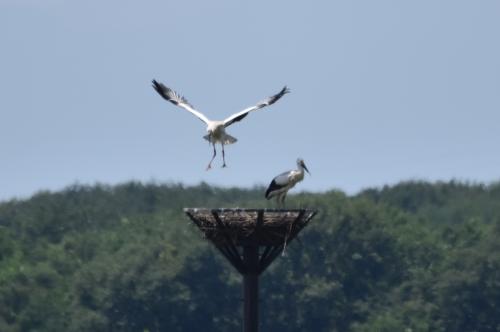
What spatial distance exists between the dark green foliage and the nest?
66.2m

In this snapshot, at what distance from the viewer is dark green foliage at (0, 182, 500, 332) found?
113m

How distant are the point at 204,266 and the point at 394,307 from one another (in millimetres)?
9545

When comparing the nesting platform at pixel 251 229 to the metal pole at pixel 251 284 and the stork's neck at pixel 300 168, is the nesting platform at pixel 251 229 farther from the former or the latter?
the stork's neck at pixel 300 168

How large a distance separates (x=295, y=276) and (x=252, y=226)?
2827 inches

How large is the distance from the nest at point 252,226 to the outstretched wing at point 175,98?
760 cm

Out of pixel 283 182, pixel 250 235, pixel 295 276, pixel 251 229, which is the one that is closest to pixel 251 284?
pixel 250 235

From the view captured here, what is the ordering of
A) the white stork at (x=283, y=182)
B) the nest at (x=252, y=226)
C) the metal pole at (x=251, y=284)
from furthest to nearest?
the white stork at (x=283, y=182)
the metal pole at (x=251, y=284)
the nest at (x=252, y=226)

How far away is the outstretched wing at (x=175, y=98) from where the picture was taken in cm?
5225

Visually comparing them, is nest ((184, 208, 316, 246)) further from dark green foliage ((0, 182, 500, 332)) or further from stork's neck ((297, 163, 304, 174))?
dark green foliage ((0, 182, 500, 332))

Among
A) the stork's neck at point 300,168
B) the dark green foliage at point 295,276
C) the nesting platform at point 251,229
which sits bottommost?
the nesting platform at point 251,229

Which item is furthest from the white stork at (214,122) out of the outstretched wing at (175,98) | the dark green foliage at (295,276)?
the dark green foliage at (295,276)

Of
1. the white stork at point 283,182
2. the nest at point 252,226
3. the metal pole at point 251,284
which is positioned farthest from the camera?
the white stork at point 283,182

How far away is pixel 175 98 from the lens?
5266 cm

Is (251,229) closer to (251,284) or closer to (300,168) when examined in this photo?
(251,284)
